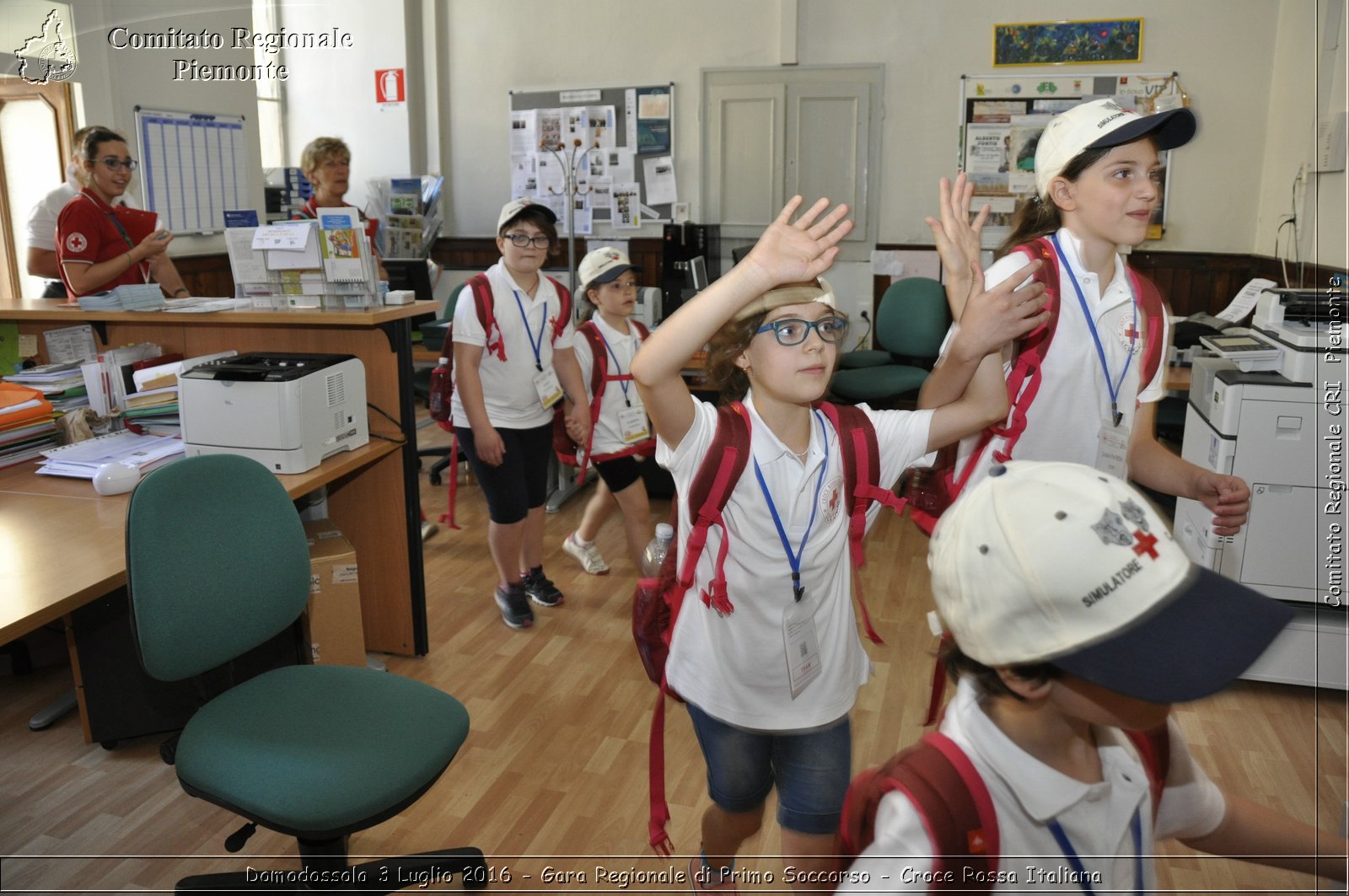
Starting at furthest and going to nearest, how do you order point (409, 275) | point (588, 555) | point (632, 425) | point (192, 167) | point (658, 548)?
point (192, 167) < point (409, 275) < point (588, 555) < point (632, 425) < point (658, 548)

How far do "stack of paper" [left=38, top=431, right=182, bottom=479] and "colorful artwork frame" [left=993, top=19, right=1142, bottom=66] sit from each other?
18.3 ft

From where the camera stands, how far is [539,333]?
11.0 feet

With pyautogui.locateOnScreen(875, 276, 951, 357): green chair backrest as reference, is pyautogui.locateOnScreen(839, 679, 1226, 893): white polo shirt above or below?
below

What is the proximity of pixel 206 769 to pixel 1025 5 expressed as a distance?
21.0ft

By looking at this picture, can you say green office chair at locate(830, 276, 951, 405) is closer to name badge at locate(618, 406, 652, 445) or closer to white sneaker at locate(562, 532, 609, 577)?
white sneaker at locate(562, 532, 609, 577)

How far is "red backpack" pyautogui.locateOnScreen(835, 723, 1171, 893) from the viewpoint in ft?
2.85

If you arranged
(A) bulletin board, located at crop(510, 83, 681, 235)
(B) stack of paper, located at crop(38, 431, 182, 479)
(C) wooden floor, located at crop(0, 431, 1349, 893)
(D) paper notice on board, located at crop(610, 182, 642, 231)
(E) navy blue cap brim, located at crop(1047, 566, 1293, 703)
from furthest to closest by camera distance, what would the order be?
1. (D) paper notice on board, located at crop(610, 182, 642, 231)
2. (A) bulletin board, located at crop(510, 83, 681, 235)
3. (B) stack of paper, located at crop(38, 431, 182, 479)
4. (C) wooden floor, located at crop(0, 431, 1349, 893)
5. (E) navy blue cap brim, located at crop(1047, 566, 1293, 703)

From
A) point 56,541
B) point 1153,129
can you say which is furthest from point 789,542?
point 56,541

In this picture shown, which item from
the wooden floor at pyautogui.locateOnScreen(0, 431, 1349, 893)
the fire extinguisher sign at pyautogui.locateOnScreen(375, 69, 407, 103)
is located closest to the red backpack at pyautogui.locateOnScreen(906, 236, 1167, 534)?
the wooden floor at pyautogui.locateOnScreen(0, 431, 1349, 893)

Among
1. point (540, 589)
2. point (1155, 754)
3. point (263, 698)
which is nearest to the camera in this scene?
point (1155, 754)

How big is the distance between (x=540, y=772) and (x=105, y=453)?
5.02 ft

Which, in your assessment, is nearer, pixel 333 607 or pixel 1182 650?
pixel 1182 650

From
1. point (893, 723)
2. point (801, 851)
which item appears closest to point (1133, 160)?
point (801, 851)

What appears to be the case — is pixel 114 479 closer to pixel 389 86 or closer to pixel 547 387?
pixel 547 387
